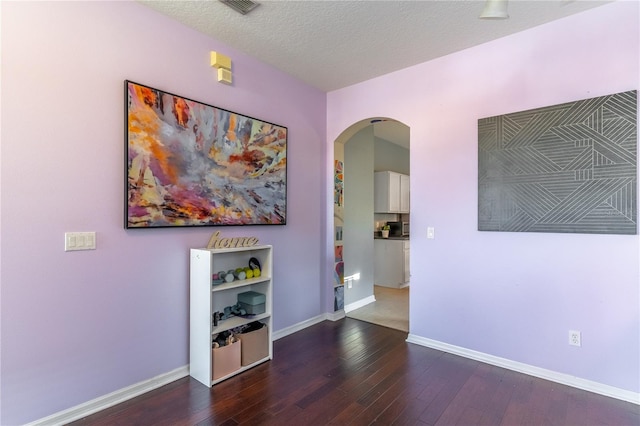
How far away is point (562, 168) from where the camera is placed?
8.11ft

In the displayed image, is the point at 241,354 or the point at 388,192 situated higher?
the point at 388,192

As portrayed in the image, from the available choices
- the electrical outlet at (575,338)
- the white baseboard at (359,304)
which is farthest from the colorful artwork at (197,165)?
the electrical outlet at (575,338)

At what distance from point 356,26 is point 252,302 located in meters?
2.53

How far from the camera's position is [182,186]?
2.54 metres

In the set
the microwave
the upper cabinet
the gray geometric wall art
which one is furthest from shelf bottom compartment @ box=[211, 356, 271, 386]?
the microwave

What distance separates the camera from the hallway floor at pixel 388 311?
3861 millimetres

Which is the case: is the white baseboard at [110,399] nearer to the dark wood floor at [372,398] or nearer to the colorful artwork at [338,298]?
the dark wood floor at [372,398]

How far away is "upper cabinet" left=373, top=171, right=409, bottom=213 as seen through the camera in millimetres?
5902

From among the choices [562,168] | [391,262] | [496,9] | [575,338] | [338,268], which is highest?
[496,9]

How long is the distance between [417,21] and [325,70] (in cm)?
115

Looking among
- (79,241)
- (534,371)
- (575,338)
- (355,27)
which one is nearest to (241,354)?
(79,241)

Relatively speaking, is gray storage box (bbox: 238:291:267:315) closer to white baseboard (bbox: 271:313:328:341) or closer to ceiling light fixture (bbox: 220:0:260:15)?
white baseboard (bbox: 271:313:328:341)

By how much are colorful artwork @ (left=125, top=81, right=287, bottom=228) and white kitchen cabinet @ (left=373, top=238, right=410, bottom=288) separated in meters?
2.94

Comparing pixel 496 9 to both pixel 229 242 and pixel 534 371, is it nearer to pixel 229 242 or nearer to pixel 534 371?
pixel 229 242
